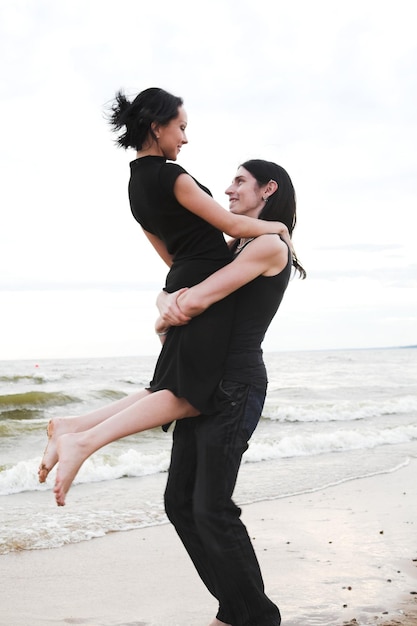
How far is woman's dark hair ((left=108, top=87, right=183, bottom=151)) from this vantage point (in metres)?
2.71

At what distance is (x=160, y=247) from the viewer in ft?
9.71

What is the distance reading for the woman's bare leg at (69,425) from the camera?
264cm

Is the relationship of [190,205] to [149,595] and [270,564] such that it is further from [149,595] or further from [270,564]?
[270,564]

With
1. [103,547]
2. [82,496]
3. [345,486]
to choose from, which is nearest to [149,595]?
[103,547]

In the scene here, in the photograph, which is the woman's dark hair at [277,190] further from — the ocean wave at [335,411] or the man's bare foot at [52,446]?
the ocean wave at [335,411]

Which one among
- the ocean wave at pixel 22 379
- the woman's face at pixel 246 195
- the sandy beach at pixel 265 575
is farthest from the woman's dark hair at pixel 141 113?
the ocean wave at pixel 22 379

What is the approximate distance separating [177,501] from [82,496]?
4.88 meters

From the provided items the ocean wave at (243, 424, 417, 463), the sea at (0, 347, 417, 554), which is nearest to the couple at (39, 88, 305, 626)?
the sea at (0, 347, 417, 554)

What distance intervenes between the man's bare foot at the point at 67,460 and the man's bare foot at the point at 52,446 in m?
0.06

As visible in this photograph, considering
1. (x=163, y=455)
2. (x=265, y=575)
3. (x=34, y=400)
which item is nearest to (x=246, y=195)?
(x=265, y=575)

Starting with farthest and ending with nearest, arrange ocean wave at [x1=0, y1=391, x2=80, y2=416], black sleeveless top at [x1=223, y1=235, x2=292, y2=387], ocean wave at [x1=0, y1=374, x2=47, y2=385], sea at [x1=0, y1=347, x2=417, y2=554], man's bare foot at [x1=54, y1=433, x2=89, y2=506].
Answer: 1. ocean wave at [x1=0, y1=374, x2=47, y2=385]
2. ocean wave at [x1=0, y1=391, x2=80, y2=416]
3. sea at [x1=0, y1=347, x2=417, y2=554]
4. black sleeveless top at [x1=223, y1=235, x2=292, y2=387]
5. man's bare foot at [x1=54, y1=433, x2=89, y2=506]

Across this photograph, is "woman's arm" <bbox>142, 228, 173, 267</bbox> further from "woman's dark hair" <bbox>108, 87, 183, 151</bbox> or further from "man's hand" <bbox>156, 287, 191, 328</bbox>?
"woman's dark hair" <bbox>108, 87, 183, 151</bbox>

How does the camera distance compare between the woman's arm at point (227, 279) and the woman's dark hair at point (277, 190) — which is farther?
the woman's dark hair at point (277, 190)

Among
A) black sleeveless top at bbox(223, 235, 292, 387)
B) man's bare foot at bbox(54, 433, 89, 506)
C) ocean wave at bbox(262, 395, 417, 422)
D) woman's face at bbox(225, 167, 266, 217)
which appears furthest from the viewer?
ocean wave at bbox(262, 395, 417, 422)
